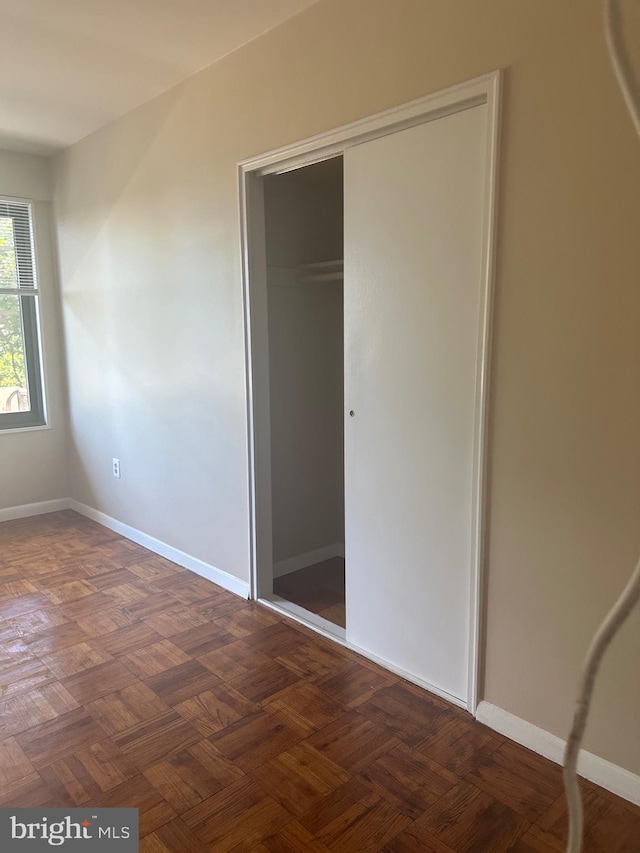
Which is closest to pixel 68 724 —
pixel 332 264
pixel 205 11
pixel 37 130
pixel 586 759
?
pixel 586 759

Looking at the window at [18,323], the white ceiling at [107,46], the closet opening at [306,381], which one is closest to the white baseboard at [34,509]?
the window at [18,323]

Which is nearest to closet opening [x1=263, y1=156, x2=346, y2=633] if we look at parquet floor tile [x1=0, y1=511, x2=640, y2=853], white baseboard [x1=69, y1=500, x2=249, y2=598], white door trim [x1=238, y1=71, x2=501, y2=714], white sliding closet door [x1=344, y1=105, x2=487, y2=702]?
white baseboard [x1=69, y1=500, x2=249, y2=598]

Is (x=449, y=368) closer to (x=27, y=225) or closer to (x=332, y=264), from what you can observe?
(x=332, y=264)

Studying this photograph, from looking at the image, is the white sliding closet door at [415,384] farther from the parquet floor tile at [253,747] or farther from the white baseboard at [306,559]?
the white baseboard at [306,559]

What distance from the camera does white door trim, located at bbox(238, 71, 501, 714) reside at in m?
1.83

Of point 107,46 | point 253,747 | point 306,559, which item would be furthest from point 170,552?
point 107,46

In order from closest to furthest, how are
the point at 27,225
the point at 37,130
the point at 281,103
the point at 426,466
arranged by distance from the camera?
the point at 426,466 < the point at 281,103 < the point at 37,130 < the point at 27,225

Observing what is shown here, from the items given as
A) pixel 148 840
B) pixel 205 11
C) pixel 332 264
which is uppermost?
pixel 205 11

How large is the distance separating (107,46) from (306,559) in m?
2.73

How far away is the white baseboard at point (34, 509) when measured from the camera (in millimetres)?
4351

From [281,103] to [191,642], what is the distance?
89.8 inches

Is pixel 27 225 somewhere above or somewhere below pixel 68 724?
above

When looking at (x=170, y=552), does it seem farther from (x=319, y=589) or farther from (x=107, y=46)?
(x=107, y=46)

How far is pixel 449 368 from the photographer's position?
6.65ft
